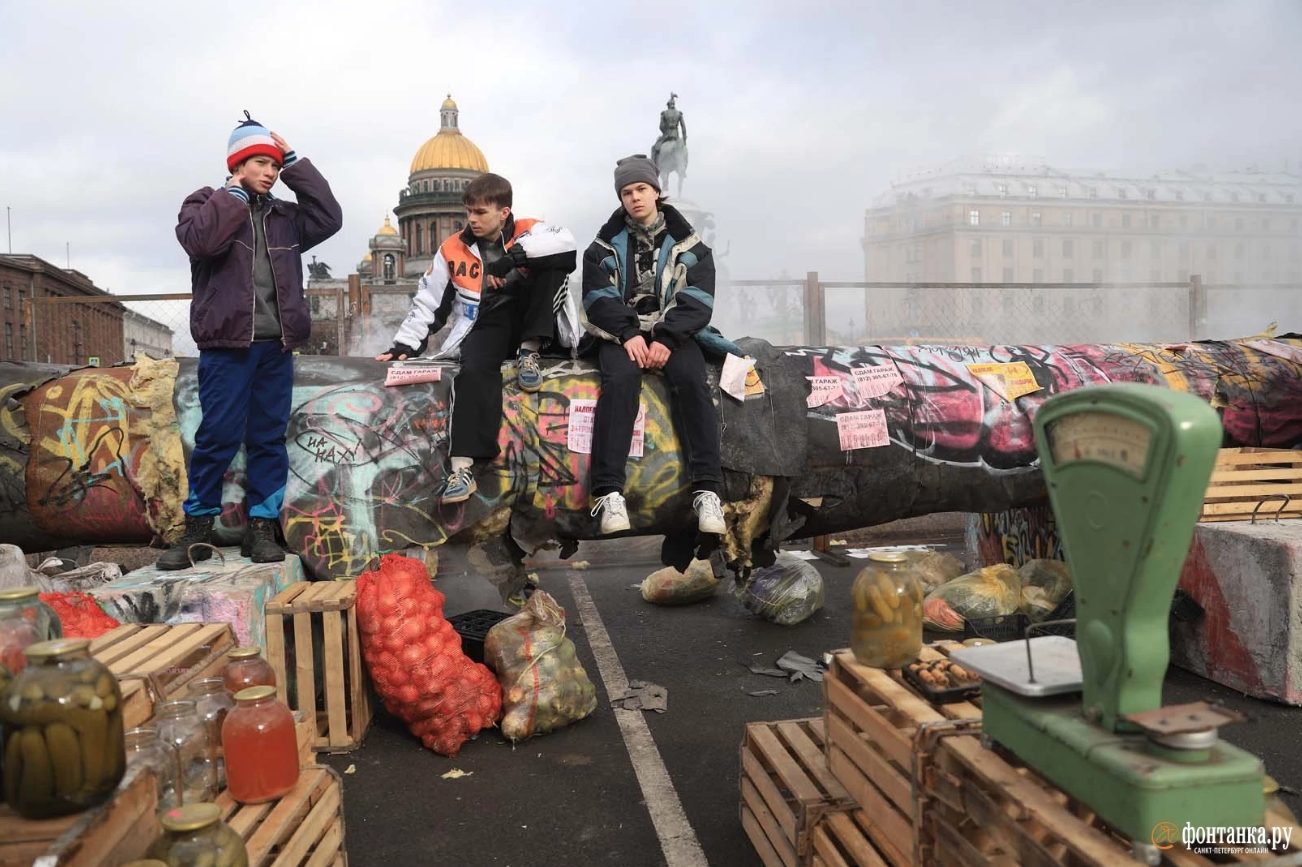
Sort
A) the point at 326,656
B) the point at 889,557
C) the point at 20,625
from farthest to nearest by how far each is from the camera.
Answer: the point at 326,656 → the point at 889,557 → the point at 20,625

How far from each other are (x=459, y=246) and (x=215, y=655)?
8.53 feet

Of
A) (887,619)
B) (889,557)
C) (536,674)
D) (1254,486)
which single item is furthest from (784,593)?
(887,619)

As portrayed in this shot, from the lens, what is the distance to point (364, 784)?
3652mm

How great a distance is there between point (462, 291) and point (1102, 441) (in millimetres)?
3698

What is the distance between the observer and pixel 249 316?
13.8 feet

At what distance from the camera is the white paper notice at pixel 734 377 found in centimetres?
480

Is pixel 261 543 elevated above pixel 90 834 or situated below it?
above

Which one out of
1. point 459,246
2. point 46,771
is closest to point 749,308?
point 459,246

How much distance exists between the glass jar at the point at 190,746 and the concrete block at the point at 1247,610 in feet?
13.9

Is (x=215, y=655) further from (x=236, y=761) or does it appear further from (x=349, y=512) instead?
(x=349, y=512)

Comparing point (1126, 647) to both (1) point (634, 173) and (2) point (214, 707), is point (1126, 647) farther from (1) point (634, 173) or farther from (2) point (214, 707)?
(1) point (634, 173)

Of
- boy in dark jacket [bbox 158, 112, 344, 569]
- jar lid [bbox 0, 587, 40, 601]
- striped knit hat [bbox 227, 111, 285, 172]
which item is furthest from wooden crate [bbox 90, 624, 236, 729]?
striped knit hat [bbox 227, 111, 285, 172]

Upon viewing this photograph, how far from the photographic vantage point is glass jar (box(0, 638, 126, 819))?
1.66m

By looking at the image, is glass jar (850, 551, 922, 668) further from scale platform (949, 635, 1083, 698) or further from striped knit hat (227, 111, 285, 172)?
striped knit hat (227, 111, 285, 172)
